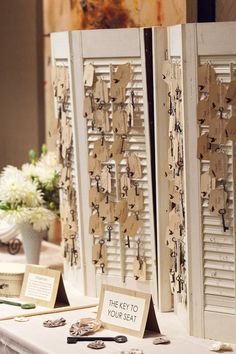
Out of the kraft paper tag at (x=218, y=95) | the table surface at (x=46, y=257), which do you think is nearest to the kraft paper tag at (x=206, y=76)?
the kraft paper tag at (x=218, y=95)

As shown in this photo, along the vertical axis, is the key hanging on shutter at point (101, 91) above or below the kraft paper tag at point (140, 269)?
above

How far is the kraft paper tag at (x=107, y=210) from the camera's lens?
3.00 metres

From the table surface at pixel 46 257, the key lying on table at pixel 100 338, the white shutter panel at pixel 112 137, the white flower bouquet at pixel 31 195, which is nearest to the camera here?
the key lying on table at pixel 100 338

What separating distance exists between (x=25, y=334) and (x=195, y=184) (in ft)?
2.18

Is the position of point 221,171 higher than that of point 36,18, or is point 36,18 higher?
point 36,18

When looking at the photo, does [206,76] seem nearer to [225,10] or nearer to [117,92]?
[117,92]

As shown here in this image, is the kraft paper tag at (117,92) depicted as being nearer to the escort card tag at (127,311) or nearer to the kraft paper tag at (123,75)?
the kraft paper tag at (123,75)

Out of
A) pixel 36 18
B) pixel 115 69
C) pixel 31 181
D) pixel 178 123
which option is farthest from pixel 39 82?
pixel 178 123

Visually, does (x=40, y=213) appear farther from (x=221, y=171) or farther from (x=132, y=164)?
(x=221, y=171)

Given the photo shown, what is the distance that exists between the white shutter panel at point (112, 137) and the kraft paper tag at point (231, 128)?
1.35 feet

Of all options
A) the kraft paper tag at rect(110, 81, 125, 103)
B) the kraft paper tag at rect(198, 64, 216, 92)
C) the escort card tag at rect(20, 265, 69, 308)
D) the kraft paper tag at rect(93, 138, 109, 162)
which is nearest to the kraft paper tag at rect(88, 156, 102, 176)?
the kraft paper tag at rect(93, 138, 109, 162)

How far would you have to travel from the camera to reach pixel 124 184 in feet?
9.68

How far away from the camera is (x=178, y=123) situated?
272cm

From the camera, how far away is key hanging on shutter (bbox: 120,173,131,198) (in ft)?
9.66
